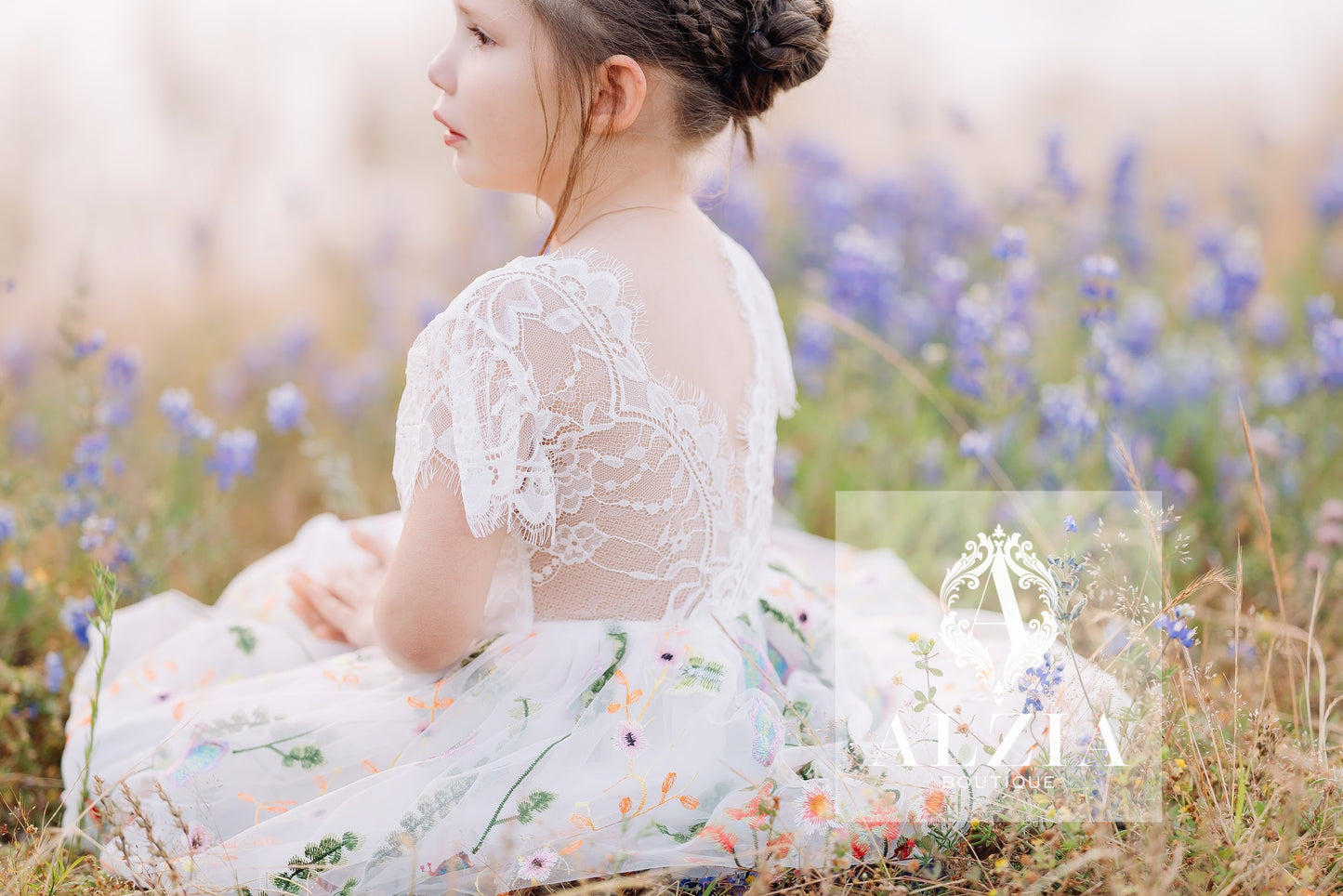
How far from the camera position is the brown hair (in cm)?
136

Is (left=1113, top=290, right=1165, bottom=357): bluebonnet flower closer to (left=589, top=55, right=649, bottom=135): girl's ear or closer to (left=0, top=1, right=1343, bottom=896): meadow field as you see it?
(left=0, top=1, right=1343, bottom=896): meadow field

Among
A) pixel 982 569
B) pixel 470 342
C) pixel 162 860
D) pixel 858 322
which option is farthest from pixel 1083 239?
pixel 162 860

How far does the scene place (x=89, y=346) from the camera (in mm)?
2121

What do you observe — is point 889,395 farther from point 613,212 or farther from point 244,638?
point 244,638

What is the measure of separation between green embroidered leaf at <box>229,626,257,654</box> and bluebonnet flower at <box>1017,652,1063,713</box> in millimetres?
1288

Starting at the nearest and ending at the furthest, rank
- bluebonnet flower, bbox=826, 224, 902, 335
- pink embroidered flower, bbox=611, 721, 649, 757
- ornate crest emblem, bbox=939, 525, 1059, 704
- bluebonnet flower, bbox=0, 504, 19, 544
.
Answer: pink embroidered flower, bbox=611, 721, 649, 757 < ornate crest emblem, bbox=939, 525, 1059, 704 < bluebonnet flower, bbox=0, 504, 19, 544 < bluebonnet flower, bbox=826, 224, 902, 335

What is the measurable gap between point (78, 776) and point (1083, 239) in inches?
135

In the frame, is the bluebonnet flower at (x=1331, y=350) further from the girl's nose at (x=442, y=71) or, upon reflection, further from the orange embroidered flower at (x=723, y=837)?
the girl's nose at (x=442, y=71)

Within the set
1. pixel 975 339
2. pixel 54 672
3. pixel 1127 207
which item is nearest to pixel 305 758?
pixel 54 672

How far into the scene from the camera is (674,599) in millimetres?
1521

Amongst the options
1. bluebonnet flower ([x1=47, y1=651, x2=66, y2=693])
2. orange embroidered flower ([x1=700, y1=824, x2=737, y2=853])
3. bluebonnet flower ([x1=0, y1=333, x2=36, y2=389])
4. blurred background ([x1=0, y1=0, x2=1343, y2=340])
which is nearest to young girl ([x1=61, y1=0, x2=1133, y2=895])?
orange embroidered flower ([x1=700, y1=824, x2=737, y2=853])

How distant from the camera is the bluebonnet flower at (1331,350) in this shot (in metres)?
2.30

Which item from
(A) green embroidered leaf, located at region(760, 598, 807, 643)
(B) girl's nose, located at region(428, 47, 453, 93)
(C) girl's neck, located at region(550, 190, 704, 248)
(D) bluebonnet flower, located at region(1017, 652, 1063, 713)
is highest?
(B) girl's nose, located at region(428, 47, 453, 93)
